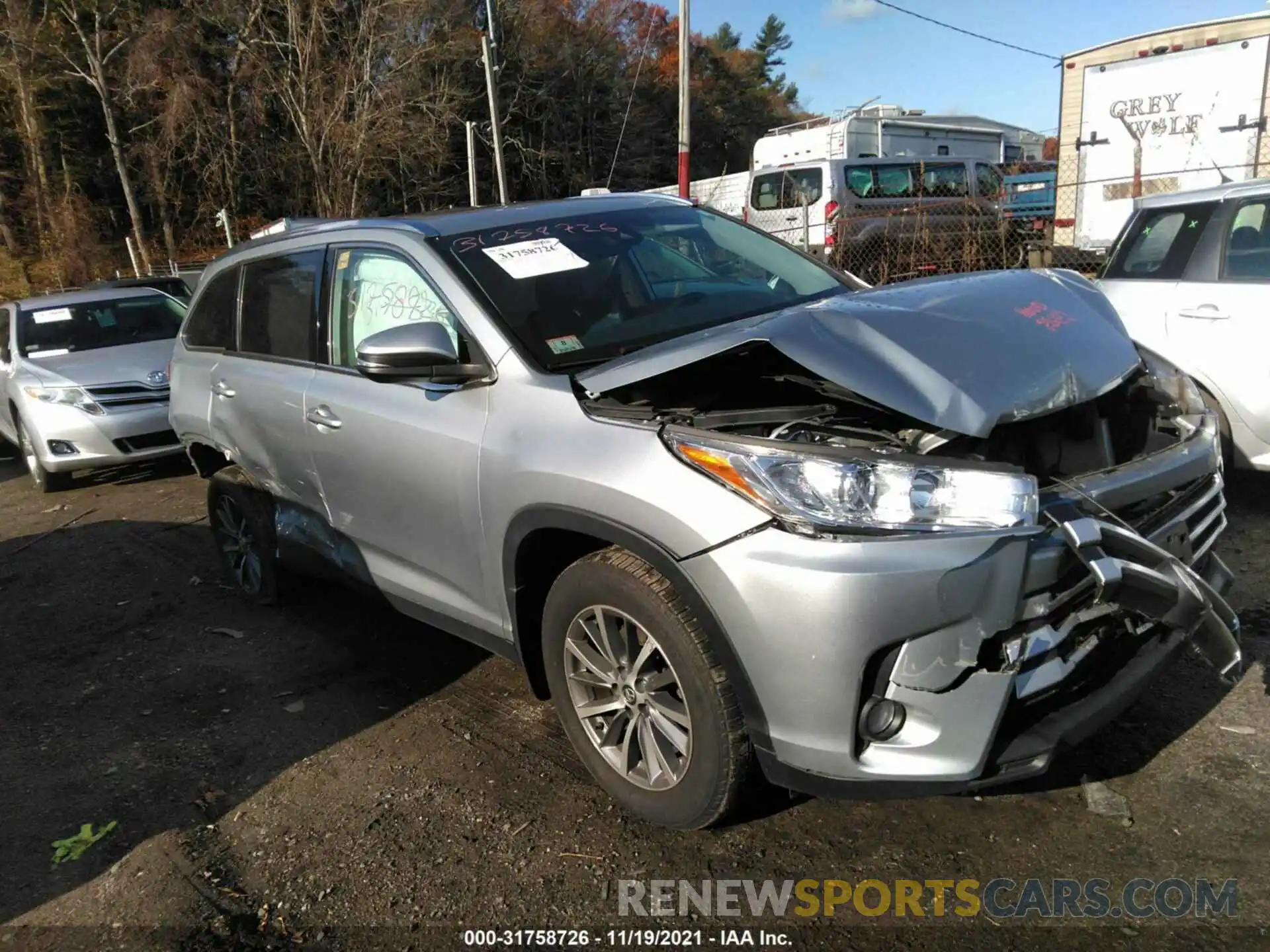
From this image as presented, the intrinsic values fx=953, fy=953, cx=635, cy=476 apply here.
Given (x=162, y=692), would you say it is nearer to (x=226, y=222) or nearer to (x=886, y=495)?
Answer: (x=886, y=495)

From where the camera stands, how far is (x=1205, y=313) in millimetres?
4980

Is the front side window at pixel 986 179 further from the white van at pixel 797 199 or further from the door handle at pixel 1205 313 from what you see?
the door handle at pixel 1205 313

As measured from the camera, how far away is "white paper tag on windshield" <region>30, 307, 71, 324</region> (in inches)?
352

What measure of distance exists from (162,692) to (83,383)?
5.08 meters

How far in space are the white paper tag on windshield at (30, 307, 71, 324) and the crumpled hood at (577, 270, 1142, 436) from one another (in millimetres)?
8097

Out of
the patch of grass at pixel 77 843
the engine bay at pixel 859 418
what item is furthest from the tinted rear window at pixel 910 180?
the patch of grass at pixel 77 843

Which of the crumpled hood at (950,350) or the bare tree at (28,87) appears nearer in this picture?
the crumpled hood at (950,350)

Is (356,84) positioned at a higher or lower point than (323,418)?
higher

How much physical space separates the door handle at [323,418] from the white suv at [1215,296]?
13.8ft

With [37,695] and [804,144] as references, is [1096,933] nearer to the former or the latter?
[37,695]

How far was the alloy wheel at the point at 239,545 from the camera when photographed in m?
5.00

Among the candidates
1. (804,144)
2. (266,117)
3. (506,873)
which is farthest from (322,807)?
(266,117)

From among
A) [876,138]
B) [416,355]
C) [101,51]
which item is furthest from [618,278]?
[101,51]

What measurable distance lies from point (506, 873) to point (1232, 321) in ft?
14.6
